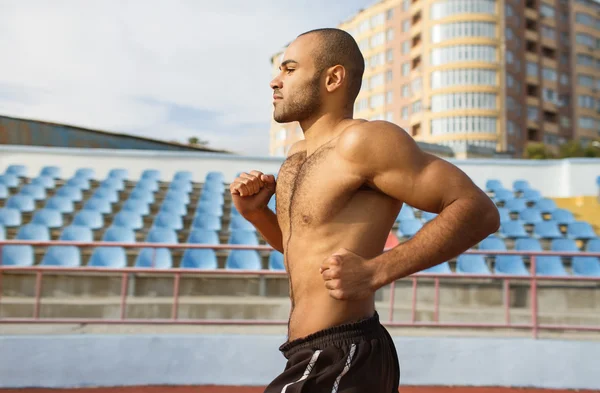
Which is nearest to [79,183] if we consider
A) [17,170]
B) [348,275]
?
[17,170]

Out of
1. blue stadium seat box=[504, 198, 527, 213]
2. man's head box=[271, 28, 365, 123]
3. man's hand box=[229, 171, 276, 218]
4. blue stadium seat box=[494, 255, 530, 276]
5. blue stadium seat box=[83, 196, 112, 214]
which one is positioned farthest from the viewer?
blue stadium seat box=[504, 198, 527, 213]

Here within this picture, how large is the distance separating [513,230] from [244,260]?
199 inches

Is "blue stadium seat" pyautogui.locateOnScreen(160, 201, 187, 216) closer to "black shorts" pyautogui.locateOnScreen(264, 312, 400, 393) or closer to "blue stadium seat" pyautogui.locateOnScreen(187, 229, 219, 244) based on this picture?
"blue stadium seat" pyautogui.locateOnScreen(187, 229, 219, 244)

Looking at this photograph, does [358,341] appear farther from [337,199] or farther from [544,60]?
[544,60]

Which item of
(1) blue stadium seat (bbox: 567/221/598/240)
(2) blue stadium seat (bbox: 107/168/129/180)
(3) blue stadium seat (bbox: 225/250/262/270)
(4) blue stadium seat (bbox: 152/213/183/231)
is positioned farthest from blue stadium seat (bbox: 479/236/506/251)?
(2) blue stadium seat (bbox: 107/168/129/180)

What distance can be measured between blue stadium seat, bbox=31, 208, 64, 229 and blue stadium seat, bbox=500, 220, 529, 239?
8.00m

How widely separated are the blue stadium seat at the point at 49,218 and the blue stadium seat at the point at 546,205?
30.9ft

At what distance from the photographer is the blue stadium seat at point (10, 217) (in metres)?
8.98

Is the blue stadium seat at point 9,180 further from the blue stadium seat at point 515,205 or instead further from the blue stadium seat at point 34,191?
the blue stadium seat at point 515,205

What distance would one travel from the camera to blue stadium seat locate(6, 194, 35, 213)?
9.66 m

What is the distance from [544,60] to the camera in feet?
178

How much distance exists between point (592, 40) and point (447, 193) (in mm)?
68562

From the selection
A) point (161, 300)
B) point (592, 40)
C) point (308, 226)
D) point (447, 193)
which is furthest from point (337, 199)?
point (592, 40)

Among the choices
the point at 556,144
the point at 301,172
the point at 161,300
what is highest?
the point at 556,144
